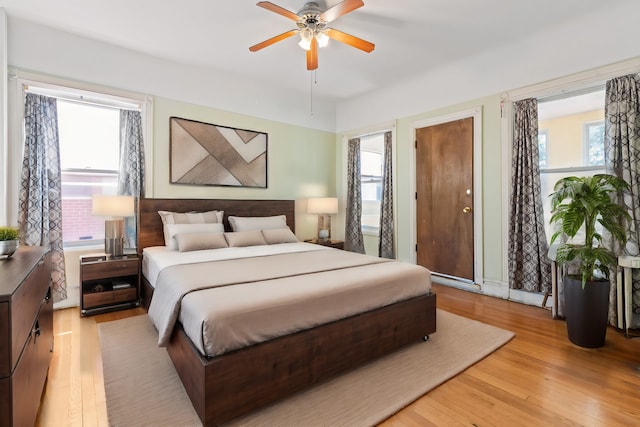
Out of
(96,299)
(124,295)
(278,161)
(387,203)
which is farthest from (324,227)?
(96,299)

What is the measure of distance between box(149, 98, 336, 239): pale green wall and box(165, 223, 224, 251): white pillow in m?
0.60

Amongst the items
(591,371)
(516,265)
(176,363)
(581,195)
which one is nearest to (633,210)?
(581,195)

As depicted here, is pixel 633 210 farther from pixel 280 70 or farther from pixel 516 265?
pixel 280 70

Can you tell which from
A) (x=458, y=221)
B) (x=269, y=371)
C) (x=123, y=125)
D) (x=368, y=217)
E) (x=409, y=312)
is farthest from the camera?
(x=368, y=217)

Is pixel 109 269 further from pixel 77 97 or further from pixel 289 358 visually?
pixel 289 358

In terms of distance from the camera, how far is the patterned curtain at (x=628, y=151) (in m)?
2.71

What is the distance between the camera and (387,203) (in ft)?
15.8

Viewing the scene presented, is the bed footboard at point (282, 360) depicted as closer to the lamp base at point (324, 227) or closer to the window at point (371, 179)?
the lamp base at point (324, 227)

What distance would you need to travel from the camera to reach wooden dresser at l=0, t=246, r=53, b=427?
1.13 meters

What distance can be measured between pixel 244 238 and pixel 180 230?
0.70 meters

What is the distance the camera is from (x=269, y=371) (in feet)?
5.57

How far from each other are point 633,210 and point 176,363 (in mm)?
3801

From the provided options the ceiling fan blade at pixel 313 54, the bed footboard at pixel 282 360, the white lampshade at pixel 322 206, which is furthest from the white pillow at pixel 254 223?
the bed footboard at pixel 282 360

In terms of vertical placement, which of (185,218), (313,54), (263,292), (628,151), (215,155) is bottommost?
(263,292)
